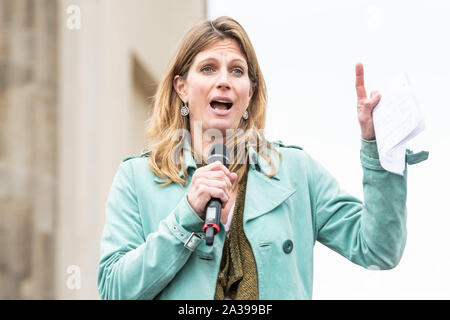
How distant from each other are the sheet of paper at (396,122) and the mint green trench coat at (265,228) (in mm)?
51

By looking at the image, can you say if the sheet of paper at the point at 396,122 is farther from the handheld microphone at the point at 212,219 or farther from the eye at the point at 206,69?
the eye at the point at 206,69

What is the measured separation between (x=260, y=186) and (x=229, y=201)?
114 millimetres

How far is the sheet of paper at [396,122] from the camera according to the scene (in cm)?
215

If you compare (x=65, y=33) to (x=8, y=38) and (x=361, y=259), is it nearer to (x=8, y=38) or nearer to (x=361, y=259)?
(x=8, y=38)

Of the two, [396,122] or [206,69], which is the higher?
[206,69]

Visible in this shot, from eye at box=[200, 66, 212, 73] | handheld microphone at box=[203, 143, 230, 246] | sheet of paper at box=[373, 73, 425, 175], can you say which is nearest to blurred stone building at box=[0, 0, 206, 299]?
eye at box=[200, 66, 212, 73]

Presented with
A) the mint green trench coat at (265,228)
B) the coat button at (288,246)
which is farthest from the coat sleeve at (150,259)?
the coat button at (288,246)

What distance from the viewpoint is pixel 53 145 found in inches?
264

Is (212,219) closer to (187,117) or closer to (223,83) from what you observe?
(223,83)

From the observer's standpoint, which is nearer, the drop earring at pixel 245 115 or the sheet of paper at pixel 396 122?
the sheet of paper at pixel 396 122

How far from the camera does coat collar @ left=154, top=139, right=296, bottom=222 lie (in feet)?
8.25

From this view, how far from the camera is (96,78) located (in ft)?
23.5

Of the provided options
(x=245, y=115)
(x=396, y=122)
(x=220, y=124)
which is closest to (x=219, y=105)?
(x=220, y=124)

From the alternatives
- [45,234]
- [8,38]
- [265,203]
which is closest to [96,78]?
[8,38]
